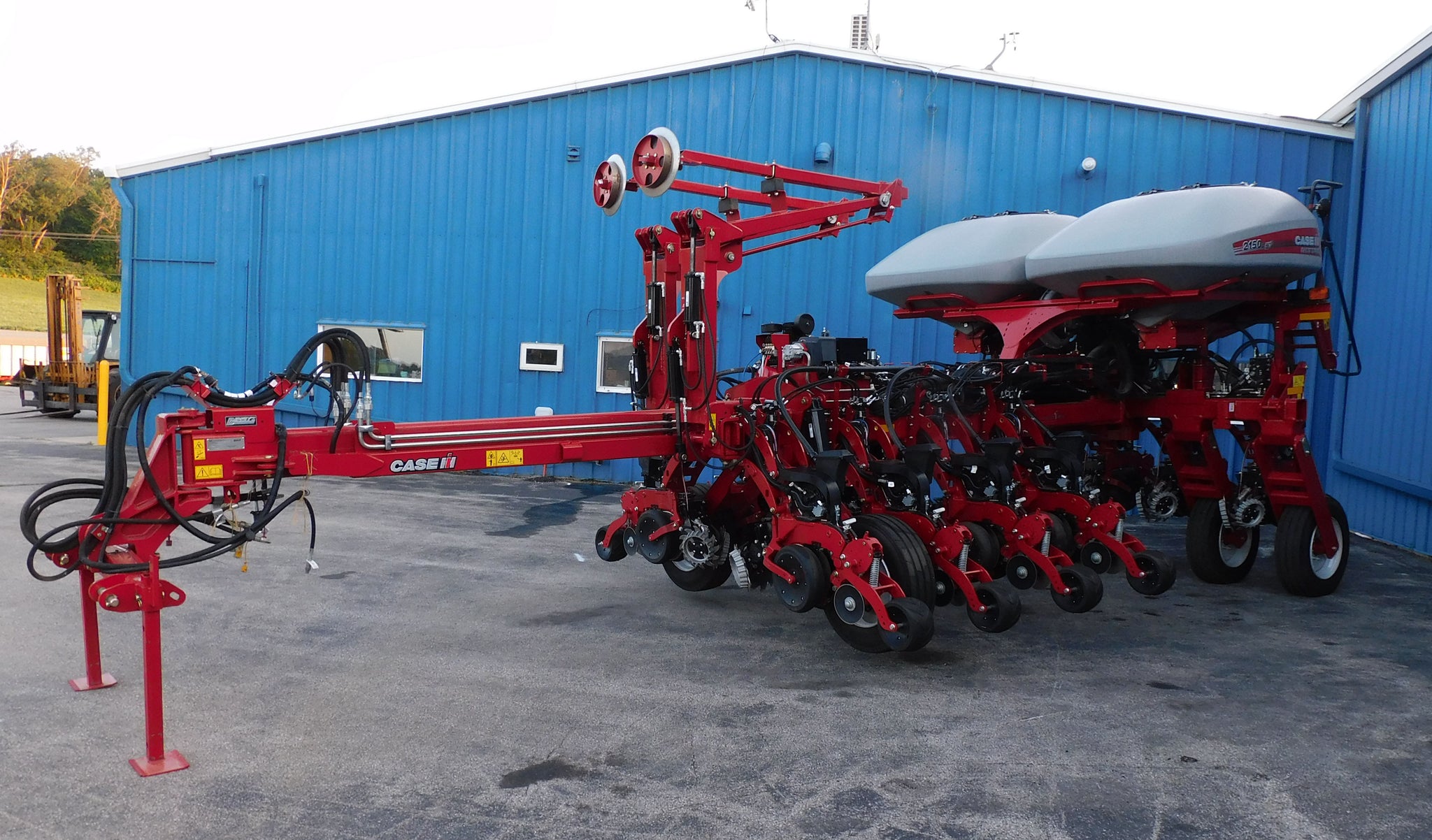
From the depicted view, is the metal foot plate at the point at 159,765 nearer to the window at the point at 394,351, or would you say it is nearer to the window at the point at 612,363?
the window at the point at 612,363

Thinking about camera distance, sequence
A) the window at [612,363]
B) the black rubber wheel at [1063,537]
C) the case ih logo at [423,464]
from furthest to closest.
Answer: the window at [612,363] < the black rubber wheel at [1063,537] < the case ih logo at [423,464]

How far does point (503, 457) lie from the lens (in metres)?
5.20

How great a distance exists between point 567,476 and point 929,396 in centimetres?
644

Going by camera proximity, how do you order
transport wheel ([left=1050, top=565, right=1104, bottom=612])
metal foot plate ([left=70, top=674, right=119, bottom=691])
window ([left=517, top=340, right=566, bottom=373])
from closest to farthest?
metal foot plate ([left=70, top=674, right=119, bottom=691]) → transport wheel ([left=1050, top=565, right=1104, bottom=612]) → window ([left=517, top=340, right=566, bottom=373])

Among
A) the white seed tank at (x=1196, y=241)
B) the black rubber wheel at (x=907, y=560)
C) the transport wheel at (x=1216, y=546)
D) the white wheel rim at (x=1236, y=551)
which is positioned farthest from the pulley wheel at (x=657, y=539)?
the white wheel rim at (x=1236, y=551)

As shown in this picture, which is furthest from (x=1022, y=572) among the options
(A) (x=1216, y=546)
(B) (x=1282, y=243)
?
(B) (x=1282, y=243)

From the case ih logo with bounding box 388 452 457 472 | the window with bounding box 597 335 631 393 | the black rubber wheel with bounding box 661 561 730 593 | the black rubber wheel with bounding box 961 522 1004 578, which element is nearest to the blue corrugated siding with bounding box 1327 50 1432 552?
the black rubber wheel with bounding box 961 522 1004 578

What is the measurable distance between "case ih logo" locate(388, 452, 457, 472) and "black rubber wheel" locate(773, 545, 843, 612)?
5.61ft

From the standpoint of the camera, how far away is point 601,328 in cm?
1160

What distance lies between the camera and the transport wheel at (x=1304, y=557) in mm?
6895

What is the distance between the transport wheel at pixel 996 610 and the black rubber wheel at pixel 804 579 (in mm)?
739

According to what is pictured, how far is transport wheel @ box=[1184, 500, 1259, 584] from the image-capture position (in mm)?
7277

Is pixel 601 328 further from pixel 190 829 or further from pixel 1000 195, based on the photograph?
pixel 190 829

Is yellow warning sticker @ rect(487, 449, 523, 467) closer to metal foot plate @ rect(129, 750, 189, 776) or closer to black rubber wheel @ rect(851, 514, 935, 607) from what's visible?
black rubber wheel @ rect(851, 514, 935, 607)
